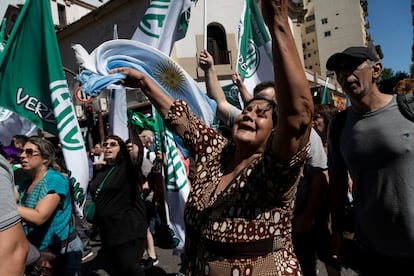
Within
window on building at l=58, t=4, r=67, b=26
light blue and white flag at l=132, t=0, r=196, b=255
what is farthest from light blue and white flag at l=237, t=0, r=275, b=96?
window on building at l=58, t=4, r=67, b=26

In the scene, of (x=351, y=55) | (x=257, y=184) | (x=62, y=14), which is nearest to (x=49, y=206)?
(x=257, y=184)

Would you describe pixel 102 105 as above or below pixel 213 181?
above

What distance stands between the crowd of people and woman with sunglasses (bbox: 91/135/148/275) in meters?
0.01

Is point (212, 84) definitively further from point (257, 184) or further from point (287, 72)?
point (287, 72)

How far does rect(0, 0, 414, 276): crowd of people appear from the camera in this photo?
54.5 inches

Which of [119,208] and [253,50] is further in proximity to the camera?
[253,50]

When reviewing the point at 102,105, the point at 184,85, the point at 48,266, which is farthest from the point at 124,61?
the point at 102,105

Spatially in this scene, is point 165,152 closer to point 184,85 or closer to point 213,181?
point 184,85

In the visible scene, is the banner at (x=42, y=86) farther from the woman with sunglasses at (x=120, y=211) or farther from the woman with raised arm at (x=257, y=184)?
the woman with raised arm at (x=257, y=184)

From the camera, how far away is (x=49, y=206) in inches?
103

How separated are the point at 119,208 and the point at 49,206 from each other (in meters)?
0.93

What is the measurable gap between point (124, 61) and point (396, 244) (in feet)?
7.35

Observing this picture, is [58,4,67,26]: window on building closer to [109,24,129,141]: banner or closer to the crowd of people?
[109,24,129,141]: banner

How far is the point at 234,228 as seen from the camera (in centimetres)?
150
